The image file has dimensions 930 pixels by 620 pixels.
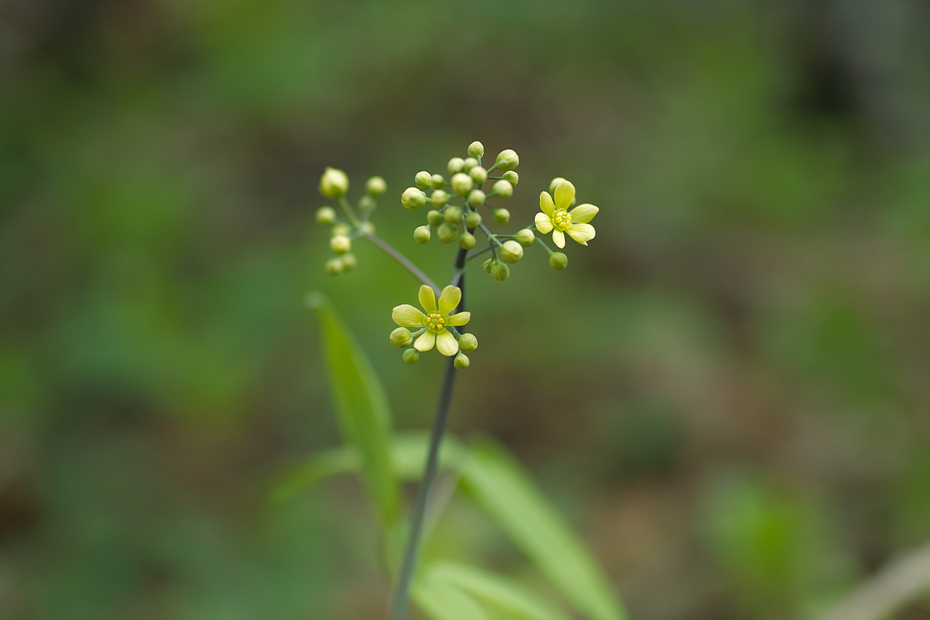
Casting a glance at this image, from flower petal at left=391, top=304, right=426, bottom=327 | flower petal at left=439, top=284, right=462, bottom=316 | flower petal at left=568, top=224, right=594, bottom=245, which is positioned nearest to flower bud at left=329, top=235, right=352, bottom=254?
flower petal at left=391, top=304, right=426, bottom=327

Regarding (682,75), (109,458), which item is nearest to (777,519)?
(109,458)

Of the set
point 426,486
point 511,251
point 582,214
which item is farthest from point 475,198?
point 426,486

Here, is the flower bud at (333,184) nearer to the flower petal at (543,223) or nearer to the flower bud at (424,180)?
the flower bud at (424,180)

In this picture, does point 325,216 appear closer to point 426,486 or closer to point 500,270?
point 500,270

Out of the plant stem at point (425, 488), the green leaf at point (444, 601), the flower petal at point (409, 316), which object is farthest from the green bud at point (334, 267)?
the green leaf at point (444, 601)

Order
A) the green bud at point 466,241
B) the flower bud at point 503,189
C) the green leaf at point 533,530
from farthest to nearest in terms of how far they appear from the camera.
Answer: the green leaf at point 533,530 < the flower bud at point 503,189 < the green bud at point 466,241

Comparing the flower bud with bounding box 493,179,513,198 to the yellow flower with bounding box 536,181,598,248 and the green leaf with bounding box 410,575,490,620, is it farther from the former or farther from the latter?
the green leaf with bounding box 410,575,490,620

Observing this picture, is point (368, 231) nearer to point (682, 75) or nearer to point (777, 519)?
point (777, 519)
